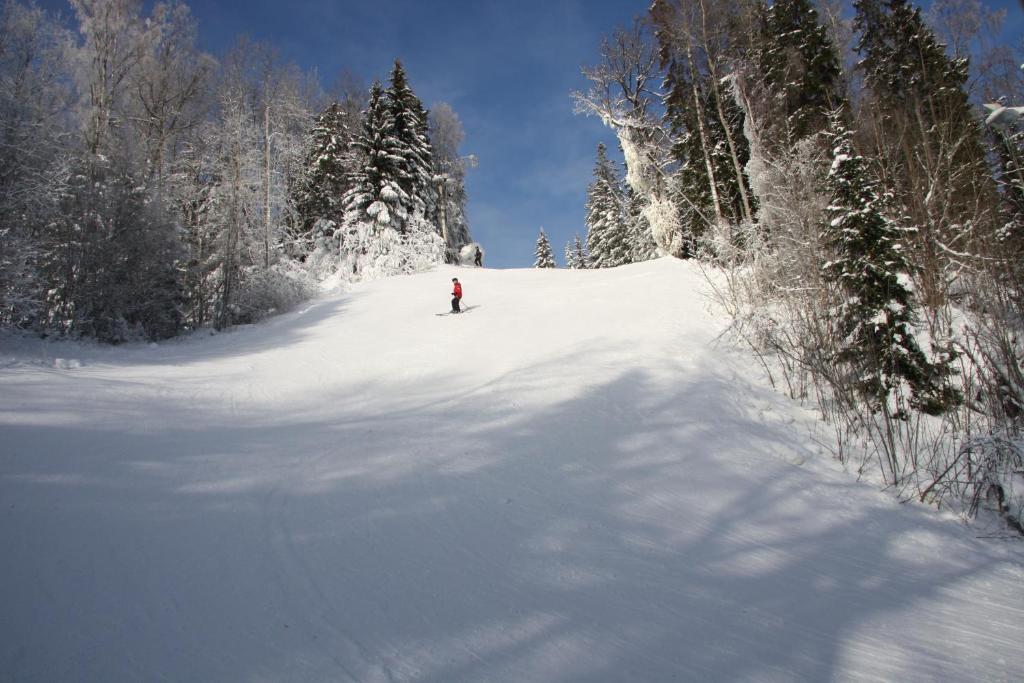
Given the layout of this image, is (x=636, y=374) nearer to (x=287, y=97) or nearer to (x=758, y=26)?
(x=758, y=26)

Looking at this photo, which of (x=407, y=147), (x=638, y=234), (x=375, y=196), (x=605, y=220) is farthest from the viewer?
(x=605, y=220)

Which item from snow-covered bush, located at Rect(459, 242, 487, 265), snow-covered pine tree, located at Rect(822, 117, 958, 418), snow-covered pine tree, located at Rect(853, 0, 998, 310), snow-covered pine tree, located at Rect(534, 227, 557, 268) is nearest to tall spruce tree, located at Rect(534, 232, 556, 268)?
snow-covered pine tree, located at Rect(534, 227, 557, 268)

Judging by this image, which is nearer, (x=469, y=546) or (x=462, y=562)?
(x=462, y=562)

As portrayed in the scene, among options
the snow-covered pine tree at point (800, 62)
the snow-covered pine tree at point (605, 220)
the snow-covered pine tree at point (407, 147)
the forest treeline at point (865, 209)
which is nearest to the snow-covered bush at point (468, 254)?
the snow-covered pine tree at point (407, 147)

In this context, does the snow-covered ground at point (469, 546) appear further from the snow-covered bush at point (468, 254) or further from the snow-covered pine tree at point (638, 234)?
the snow-covered bush at point (468, 254)

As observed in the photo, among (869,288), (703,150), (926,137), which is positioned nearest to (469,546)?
(869,288)

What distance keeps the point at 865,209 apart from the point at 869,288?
130 centimetres

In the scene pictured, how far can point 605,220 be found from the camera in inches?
1394

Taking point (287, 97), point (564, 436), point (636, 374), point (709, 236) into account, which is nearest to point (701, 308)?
point (709, 236)

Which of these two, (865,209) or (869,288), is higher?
(865,209)

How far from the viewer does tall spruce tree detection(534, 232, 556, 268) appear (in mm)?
48250

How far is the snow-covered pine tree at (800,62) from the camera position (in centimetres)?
1457

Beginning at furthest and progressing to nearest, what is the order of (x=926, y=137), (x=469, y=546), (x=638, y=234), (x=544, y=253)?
(x=544, y=253), (x=638, y=234), (x=926, y=137), (x=469, y=546)

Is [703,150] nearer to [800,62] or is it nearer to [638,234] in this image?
[800,62]
